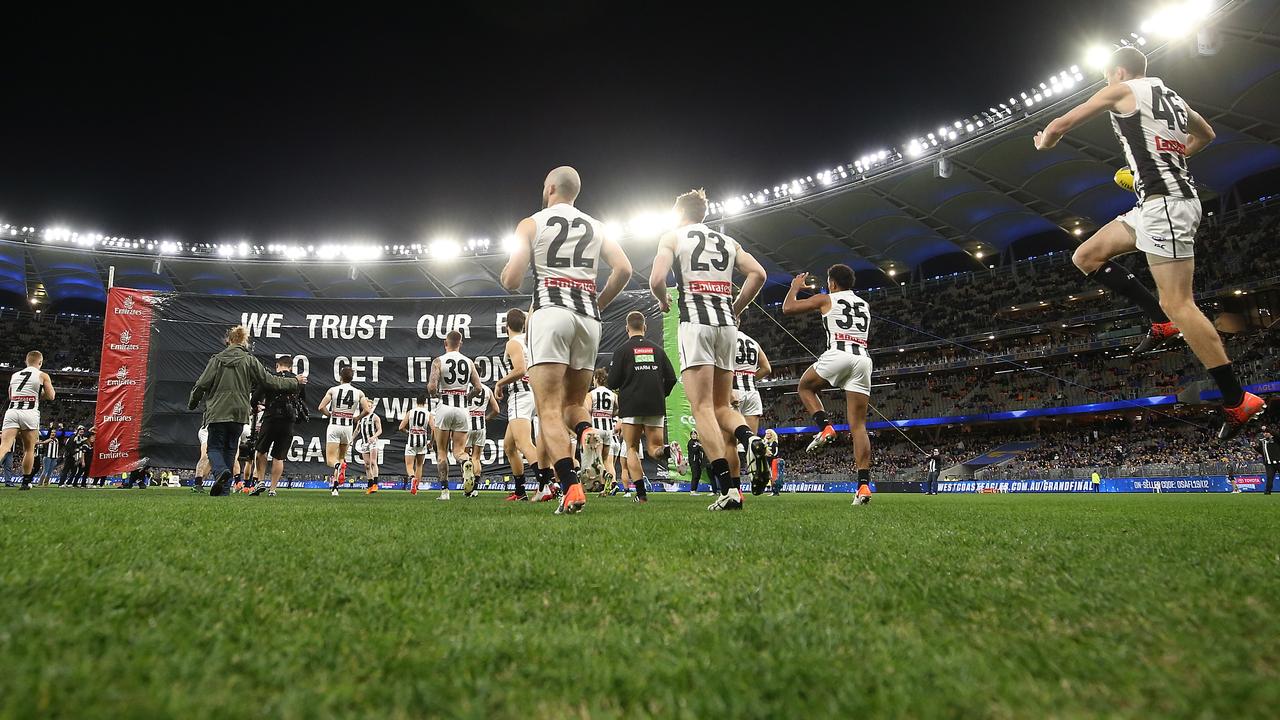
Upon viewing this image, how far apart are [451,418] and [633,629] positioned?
7.93m

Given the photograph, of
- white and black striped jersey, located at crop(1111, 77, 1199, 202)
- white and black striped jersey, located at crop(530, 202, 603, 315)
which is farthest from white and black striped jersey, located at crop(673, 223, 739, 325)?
white and black striped jersey, located at crop(1111, 77, 1199, 202)

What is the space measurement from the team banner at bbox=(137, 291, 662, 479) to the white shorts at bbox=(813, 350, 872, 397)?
7247 mm

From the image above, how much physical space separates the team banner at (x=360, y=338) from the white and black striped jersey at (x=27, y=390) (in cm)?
396

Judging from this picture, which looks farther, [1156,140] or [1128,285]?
[1128,285]

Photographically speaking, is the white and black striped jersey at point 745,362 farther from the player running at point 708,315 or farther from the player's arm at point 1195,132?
the player's arm at point 1195,132

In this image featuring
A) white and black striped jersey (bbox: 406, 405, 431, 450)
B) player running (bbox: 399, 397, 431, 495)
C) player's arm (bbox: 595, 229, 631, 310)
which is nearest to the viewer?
player's arm (bbox: 595, 229, 631, 310)

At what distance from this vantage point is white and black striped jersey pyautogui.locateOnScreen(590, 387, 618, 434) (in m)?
10.8

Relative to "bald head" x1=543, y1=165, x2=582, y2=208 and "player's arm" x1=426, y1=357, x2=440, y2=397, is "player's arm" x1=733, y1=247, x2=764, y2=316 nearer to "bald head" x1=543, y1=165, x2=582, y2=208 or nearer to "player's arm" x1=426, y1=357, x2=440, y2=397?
"bald head" x1=543, y1=165, x2=582, y2=208

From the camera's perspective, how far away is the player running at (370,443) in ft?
35.3

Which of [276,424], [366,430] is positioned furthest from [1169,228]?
[366,430]

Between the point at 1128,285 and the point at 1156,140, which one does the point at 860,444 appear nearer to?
the point at 1128,285

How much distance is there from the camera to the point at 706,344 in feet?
17.2

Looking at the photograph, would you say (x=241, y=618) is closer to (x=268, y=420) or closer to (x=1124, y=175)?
(x=1124, y=175)

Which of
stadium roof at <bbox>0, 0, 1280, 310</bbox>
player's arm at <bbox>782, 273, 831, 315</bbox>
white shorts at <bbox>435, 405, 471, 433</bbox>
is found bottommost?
white shorts at <bbox>435, 405, 471, 433</bbox>
